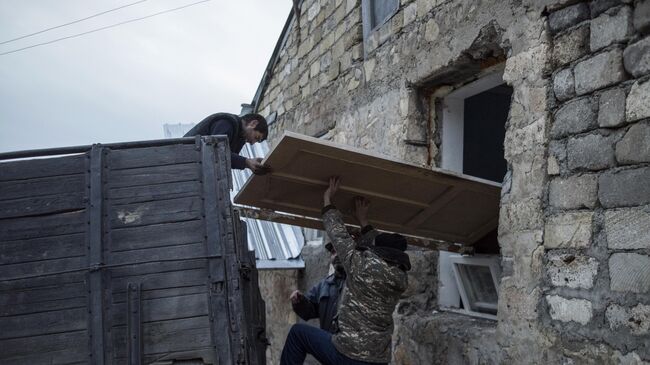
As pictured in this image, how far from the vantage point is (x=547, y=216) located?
2.95m

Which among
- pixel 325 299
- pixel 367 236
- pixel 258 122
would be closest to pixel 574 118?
pixel 367 236

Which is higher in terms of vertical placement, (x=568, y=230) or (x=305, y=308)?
(x=568, y=230)

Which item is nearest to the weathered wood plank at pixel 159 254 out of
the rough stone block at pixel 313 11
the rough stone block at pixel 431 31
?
the rough stone block at pixel 431 31

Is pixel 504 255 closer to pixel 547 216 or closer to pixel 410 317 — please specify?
pixel 547 216

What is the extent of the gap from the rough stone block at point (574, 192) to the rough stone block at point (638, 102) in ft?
1.09

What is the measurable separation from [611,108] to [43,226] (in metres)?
2.61

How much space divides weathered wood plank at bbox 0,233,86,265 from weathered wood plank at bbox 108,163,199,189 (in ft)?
1.00

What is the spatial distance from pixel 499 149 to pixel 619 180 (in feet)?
8.31

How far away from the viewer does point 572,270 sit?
2.78m

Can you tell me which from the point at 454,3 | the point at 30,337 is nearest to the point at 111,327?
the point at 30,337

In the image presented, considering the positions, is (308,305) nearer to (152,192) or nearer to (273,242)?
(152,192)

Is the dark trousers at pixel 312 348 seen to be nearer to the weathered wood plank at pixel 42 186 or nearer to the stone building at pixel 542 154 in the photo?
the stone building at pixel 542 154

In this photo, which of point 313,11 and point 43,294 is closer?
point 43,294

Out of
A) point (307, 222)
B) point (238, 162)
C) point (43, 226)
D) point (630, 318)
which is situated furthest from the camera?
point (307, 222)
